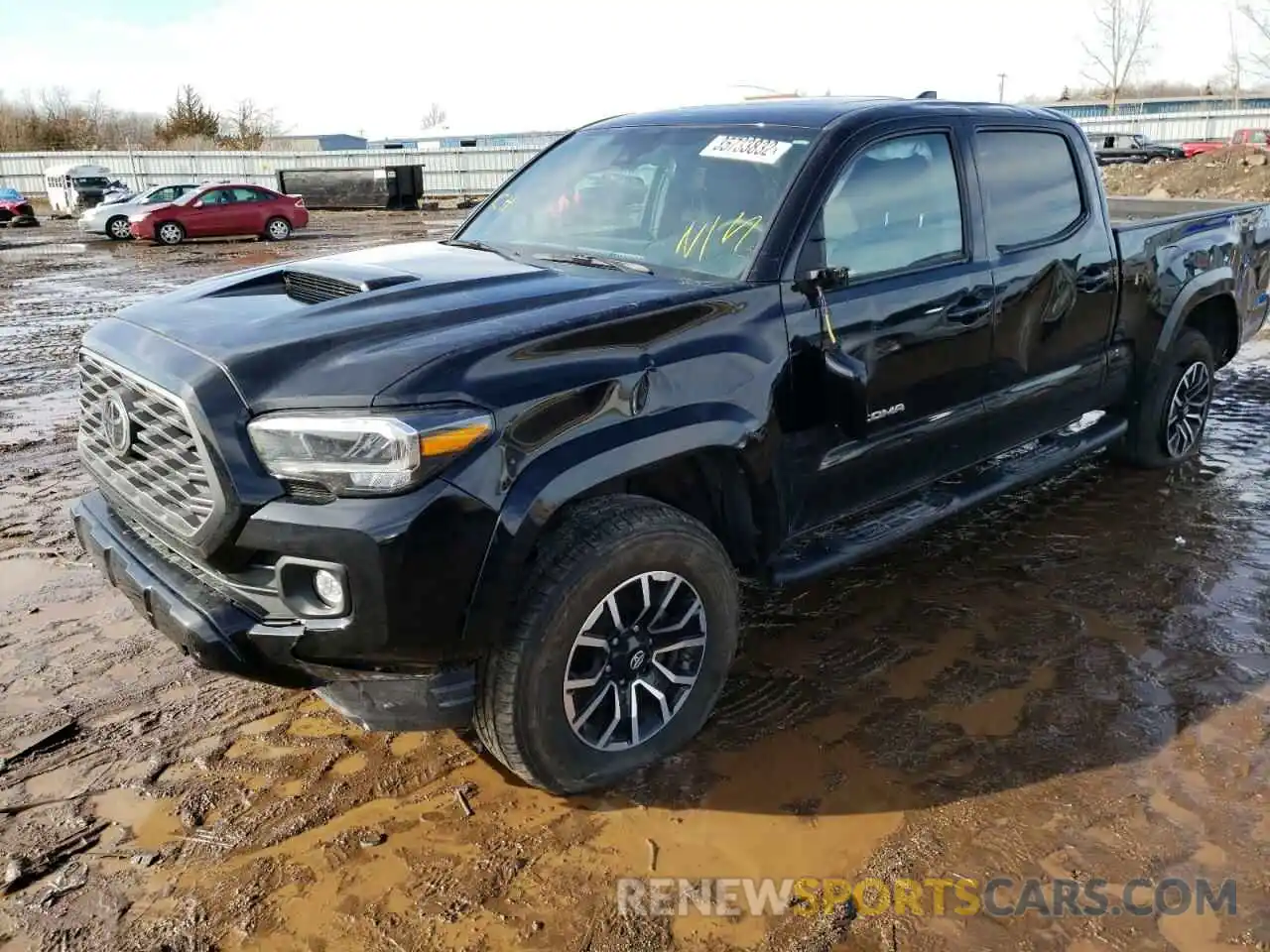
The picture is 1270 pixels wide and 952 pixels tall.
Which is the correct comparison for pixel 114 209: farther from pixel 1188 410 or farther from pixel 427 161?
pixel 1188 410

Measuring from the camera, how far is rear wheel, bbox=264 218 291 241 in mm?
22750

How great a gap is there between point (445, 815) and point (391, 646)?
0.71 meters

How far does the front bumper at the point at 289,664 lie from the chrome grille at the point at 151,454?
0.18 metres

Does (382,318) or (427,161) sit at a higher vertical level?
(427,161)

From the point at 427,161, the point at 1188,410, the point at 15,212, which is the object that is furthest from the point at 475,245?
the point at 427,161

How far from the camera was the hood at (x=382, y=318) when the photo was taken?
2.48 m

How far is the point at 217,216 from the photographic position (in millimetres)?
22297

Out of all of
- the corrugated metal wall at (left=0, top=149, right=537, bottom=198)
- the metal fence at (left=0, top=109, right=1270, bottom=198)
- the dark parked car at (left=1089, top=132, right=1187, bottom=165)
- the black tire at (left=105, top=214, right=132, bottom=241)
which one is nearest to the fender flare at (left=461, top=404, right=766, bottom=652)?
the black tire at (left=105, top=214, right=132, bottom=241)

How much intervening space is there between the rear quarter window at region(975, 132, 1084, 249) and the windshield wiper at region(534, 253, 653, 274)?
5.16ft

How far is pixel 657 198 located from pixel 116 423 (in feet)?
6.63

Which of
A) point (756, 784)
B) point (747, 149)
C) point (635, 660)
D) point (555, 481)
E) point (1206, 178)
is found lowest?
point (756, 784)

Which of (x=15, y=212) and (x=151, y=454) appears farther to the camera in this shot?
(x=15, y=212)

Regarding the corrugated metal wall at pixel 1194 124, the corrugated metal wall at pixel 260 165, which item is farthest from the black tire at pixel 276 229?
the corrugated metal wall at pixel 1194 124

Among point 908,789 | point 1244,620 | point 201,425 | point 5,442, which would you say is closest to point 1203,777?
point 908,789
